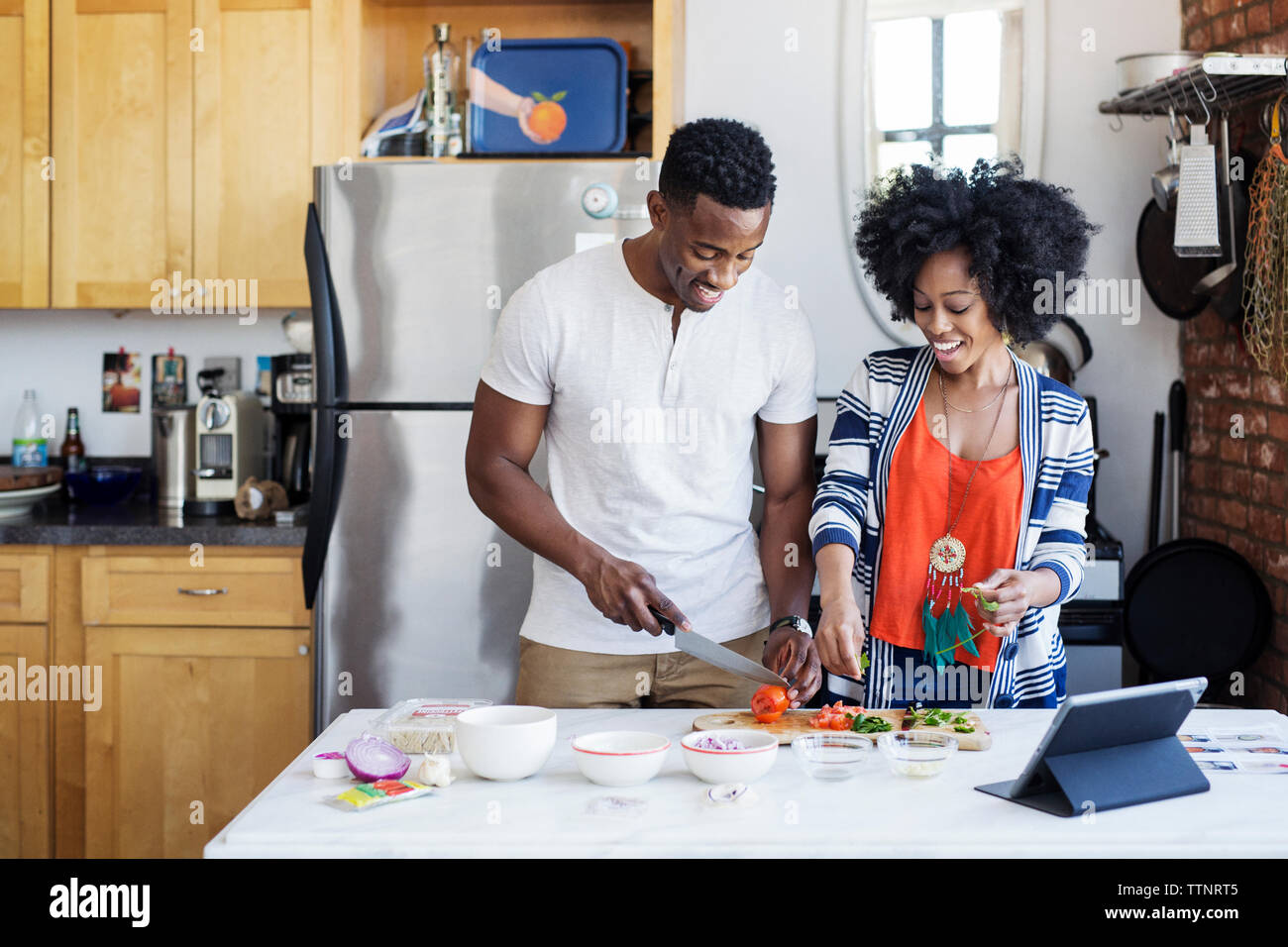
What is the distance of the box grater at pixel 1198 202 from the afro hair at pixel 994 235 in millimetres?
658

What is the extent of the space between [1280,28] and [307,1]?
2.23 metres

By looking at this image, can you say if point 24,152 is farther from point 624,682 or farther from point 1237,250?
point 1237,250

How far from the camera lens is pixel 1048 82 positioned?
321 cm

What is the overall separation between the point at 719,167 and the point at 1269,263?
136cm

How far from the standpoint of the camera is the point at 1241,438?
9.09ft

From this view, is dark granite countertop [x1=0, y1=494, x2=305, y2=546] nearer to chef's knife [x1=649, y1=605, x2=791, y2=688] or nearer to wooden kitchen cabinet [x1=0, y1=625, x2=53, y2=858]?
wooden kitchen cabinet [x1=0, y1=625, x2=53, y2=858]

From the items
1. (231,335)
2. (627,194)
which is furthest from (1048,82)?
(231,335)

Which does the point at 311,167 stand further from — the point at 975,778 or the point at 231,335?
the point at 975,778

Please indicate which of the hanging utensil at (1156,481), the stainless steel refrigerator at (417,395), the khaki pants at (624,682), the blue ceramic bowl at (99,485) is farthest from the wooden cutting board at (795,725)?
the blue ceramic bowl at (99,485)

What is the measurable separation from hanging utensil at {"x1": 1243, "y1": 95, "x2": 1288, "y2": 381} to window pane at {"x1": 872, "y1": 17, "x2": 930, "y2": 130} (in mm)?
970

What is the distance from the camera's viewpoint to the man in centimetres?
182

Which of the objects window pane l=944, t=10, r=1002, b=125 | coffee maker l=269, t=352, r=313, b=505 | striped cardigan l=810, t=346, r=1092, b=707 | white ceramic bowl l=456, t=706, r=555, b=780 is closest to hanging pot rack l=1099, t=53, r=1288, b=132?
window pane l=944, t=10, r=1002, b=125

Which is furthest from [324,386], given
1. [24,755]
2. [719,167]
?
[719,167]

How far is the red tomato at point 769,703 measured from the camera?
5.11 feet
